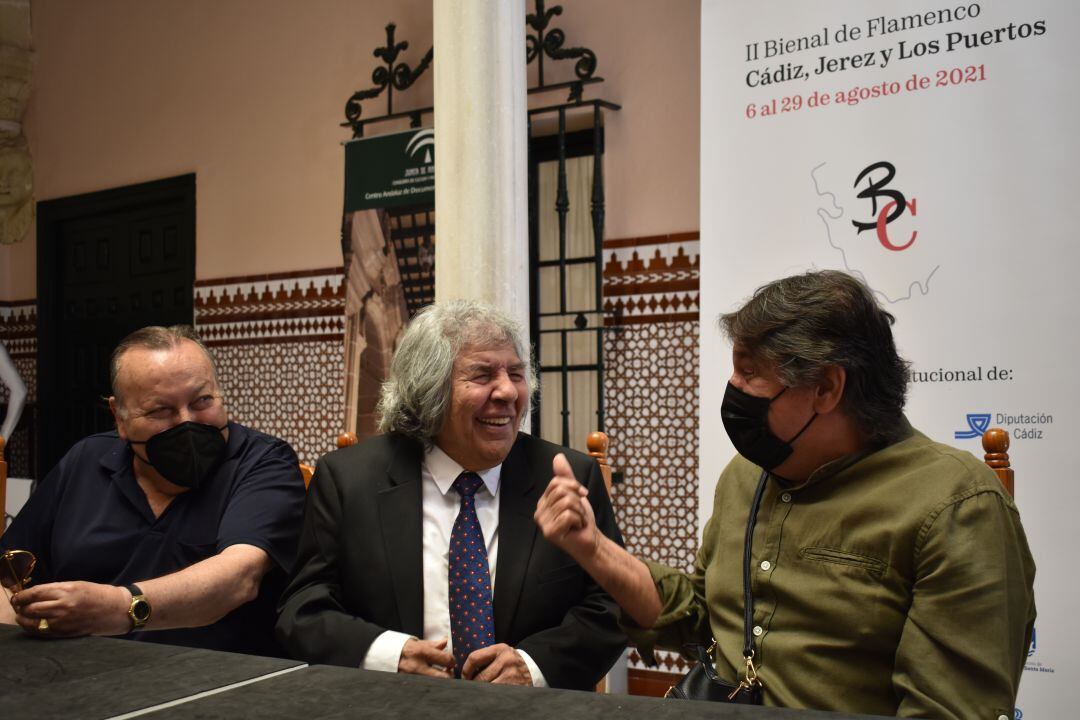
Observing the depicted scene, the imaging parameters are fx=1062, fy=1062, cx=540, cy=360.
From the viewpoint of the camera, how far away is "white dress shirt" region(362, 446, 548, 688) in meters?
2.18

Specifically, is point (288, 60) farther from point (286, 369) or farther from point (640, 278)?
point (640, 278)

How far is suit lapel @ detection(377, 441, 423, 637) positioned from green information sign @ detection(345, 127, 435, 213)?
10.1ft

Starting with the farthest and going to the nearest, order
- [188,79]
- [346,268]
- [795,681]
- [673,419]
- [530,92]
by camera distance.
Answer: [188,79] → [346,268] → [530,92] → [673,419] → [795,681]

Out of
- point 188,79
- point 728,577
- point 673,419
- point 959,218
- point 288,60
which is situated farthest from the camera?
point 188,79

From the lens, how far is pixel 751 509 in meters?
1.94

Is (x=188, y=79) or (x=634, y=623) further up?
(x=188, y=79)

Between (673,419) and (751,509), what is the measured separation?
2815mm

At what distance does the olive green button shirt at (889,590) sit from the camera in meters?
1.58

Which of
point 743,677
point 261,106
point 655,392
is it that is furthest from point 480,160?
point 261,106

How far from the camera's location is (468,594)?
2.22 meters

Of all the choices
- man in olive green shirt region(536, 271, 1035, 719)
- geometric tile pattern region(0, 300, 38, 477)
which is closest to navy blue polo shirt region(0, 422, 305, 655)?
man in olive green shirt region(536, 271, 1035, 719)

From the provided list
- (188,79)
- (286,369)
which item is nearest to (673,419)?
(286,369)

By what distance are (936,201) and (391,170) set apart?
307 cm

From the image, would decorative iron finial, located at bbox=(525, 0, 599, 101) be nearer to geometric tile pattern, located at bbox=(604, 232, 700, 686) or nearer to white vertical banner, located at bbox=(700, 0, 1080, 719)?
geometric tile pattern, located at bbox=(604, 232, 700, 686)
